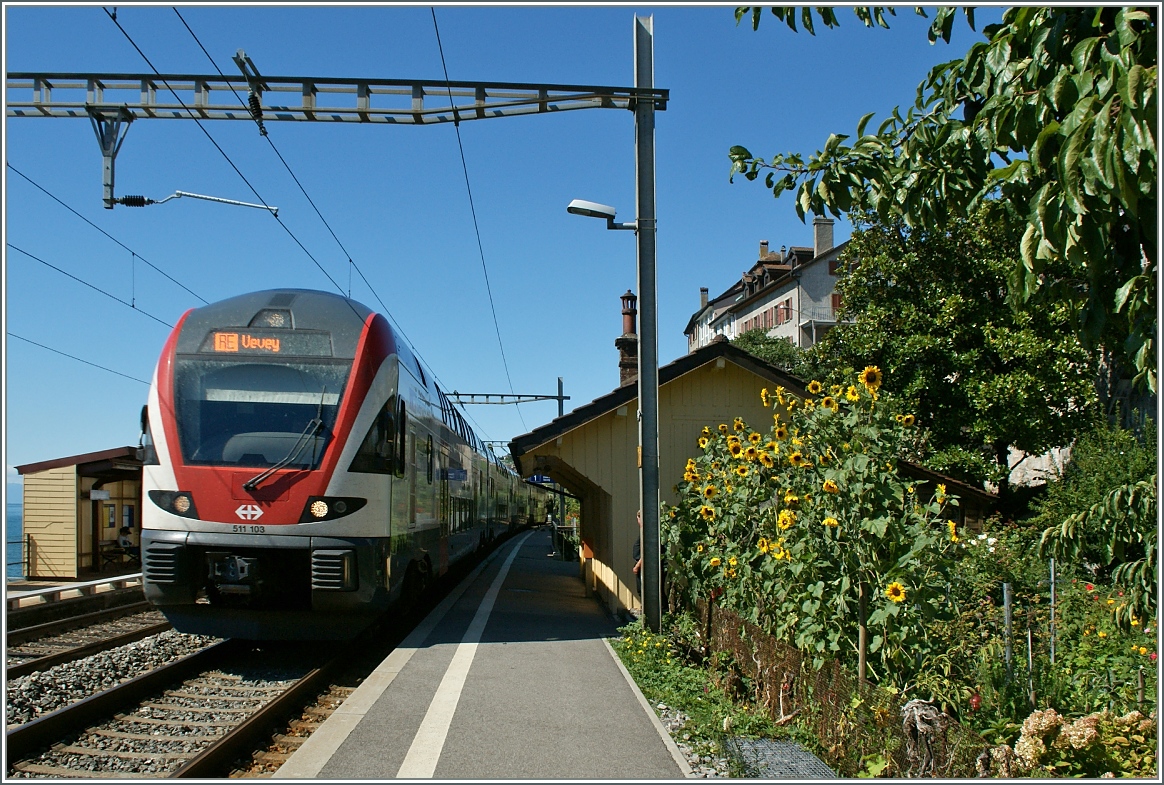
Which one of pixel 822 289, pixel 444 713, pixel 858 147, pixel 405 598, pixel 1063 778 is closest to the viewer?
pixel 1063 778

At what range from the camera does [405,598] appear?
1173 centimetres

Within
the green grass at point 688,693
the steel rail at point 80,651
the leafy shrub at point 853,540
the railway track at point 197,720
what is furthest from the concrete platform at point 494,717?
the steel rail at point 80,651

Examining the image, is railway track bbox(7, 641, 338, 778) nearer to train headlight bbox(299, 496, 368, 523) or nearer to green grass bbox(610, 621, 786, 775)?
train headlight bbox(299, 496, 368, 523)

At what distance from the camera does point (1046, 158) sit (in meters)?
3.51

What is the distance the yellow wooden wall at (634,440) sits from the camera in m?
13.5

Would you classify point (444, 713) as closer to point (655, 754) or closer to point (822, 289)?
point (655, 754)

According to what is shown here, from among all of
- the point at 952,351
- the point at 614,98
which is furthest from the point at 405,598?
A: the point at 952,351

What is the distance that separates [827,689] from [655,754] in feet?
3.66

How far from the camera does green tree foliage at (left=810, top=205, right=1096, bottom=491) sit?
2028cm

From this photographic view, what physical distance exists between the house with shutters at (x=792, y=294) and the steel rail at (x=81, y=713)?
4374cm

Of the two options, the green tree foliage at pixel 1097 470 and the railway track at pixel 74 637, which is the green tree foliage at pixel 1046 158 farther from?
the green tree foliage at pixel 1097 470

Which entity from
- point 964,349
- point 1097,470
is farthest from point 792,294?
point 1097,470

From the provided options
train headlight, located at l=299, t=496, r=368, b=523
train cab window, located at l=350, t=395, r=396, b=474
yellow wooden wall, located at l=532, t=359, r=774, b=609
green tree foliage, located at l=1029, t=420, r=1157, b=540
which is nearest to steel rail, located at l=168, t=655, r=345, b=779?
train headlight, located at l=299, t=496, r=368, b=523

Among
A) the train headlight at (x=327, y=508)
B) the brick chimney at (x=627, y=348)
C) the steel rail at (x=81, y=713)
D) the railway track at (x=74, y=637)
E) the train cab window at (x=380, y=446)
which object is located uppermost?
the brick chimney at (x=627, y=348)
